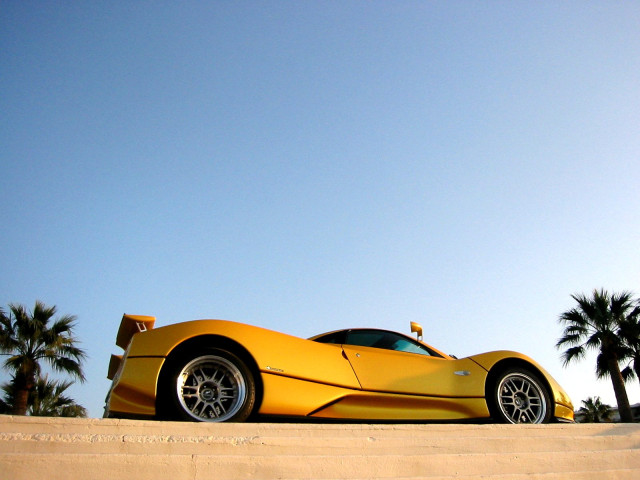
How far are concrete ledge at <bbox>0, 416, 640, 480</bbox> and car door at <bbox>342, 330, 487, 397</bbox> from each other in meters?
1.19

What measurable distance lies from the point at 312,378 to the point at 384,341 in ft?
4.08

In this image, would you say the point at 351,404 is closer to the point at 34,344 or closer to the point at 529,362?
the point at 529,362

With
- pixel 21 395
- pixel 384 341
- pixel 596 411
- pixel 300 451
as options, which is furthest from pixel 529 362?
pixel 596 411

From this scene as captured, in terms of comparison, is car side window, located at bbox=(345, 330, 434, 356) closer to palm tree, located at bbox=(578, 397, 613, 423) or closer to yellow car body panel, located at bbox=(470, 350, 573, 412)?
yellow car body panel, located at bbox=(470, 350, 573, 412)

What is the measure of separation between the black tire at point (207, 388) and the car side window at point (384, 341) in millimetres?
1518

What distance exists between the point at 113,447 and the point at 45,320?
55.1 feet

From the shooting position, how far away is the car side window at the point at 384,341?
18.7ft

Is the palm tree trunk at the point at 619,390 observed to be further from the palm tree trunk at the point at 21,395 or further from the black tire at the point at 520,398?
the palm tree trunk at the point at 21,395

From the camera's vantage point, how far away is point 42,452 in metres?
2.91

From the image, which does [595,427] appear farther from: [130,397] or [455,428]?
[130,397]

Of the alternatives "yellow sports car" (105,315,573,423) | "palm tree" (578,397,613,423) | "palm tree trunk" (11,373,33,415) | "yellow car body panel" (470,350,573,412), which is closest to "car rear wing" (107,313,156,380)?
"yellow sports car" (105,315,573,423)

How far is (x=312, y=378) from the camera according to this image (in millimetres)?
4848

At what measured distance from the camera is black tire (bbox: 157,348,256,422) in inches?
165

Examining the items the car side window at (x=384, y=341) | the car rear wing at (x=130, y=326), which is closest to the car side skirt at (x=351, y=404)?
the car side window at (x=384, y=341)
